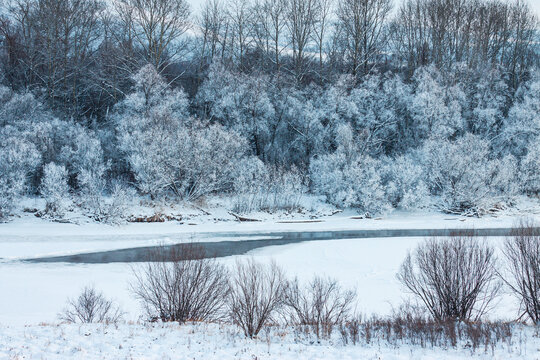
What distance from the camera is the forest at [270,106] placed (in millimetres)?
36625

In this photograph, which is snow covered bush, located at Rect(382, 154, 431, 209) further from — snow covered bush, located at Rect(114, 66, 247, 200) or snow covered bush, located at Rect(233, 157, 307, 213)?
snow covered bush, located at Rect(114, 66, 247, 200)

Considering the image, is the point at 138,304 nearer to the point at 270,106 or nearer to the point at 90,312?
the point at 90,312

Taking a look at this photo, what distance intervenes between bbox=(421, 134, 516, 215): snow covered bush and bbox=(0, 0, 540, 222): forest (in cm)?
14

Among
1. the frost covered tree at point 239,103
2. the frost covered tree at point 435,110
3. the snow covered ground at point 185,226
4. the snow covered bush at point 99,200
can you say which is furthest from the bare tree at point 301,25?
the snow covered bush at point 99,200

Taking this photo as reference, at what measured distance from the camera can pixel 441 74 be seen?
47.1 meters

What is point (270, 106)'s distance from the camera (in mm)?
44250

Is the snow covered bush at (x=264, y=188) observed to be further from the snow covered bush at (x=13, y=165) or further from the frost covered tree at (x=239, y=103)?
the snow covered bush at (x=13, y=165)

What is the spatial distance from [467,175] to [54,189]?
3582 cm

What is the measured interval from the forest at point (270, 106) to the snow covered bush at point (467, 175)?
135 mm

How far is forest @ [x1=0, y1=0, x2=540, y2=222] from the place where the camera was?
36625 mm

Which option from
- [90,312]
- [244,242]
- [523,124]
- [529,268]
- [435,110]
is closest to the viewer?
[529,268]

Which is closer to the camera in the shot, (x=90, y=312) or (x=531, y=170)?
(x=90, y=312)

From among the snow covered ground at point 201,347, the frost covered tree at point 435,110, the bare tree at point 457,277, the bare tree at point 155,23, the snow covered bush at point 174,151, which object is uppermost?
the bare tree at point 155,23

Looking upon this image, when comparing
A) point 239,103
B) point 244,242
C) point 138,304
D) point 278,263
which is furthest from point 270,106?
point 138,304
